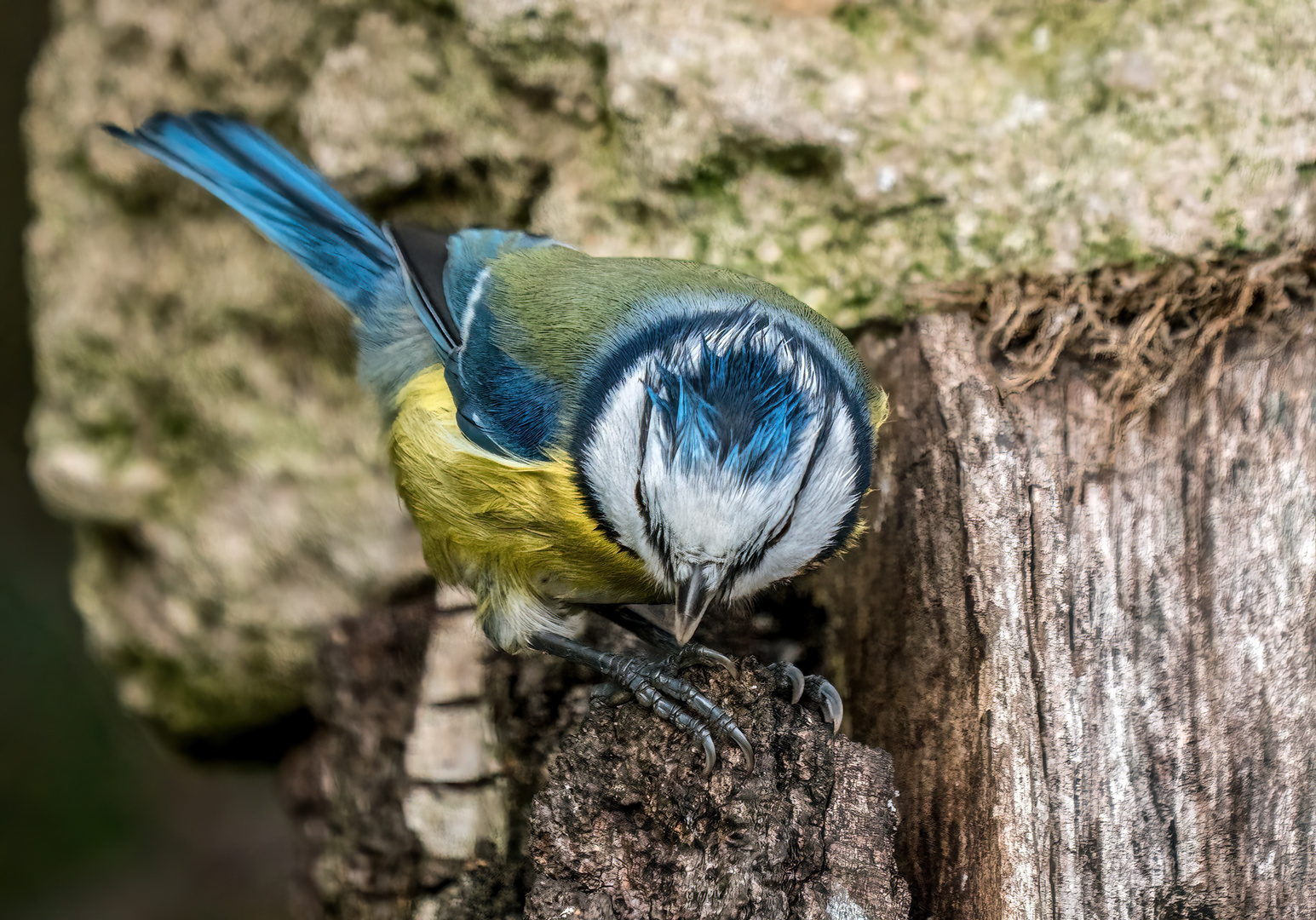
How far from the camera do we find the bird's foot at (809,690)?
5.77 feet

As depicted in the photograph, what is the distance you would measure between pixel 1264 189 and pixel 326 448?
2.47 metres

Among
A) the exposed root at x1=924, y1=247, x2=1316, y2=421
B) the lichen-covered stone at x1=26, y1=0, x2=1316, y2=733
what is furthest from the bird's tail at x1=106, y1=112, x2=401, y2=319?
the exposed root at x1=924, y1=247, x2=1316, y2=421

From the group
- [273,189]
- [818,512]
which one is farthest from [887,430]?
[273,189]

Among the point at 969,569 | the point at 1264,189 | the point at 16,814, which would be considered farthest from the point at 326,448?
the point at 1264,189

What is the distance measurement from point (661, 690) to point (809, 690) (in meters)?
0.28

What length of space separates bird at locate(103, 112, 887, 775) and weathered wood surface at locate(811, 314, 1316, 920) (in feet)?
0.66

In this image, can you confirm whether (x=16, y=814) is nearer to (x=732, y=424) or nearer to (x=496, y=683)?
(x=496, y=683)

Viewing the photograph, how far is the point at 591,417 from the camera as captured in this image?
1773 millimetres

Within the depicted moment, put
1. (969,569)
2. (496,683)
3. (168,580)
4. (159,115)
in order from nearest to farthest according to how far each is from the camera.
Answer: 1. (969,569)
2. (496,683)
3. (159,115)
4. (168,580)

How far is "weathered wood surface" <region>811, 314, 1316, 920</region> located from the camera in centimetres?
163

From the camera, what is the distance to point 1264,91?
83.0 inches

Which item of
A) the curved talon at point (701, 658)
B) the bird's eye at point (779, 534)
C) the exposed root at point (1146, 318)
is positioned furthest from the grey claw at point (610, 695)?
the exposed root at point (1146, 318)

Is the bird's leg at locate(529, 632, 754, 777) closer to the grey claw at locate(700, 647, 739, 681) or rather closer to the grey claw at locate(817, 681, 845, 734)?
the grey claw at locate(700, 647, 739, 681)

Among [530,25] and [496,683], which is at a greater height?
[530,25]
